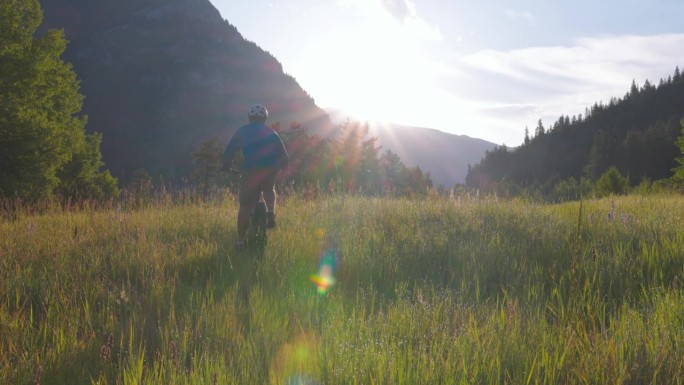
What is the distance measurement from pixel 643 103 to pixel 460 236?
6990 inches

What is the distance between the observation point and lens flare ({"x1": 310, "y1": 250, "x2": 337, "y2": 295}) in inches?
158

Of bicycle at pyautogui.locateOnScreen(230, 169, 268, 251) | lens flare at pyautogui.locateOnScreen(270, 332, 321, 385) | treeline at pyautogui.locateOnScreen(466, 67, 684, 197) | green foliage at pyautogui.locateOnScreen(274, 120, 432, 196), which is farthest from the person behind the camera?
treeline at pyautogui.locateOnScreen(466, 67, 684, 197)

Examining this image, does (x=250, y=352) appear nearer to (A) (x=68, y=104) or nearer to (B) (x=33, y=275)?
(B) (x=33, y=275)

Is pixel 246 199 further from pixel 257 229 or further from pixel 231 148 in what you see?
pixel 231 148

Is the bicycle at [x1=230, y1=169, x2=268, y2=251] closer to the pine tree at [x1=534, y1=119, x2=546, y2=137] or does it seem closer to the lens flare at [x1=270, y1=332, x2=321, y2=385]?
the lens flare at [x1=270, y1=332, x2=321, y2=385]

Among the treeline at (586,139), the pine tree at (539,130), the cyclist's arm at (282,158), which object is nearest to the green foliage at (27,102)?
the cyclist's arm at (282,158)

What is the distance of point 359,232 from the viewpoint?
593 cm

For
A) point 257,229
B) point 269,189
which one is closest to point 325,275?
point 257,229

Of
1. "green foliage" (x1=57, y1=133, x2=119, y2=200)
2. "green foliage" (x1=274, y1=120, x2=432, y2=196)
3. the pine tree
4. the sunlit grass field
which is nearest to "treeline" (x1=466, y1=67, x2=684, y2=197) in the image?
the pine tree

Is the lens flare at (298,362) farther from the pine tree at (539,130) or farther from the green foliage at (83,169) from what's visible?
the pine tree at (539,130)

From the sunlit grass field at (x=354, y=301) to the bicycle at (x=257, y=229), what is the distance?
0.23 m

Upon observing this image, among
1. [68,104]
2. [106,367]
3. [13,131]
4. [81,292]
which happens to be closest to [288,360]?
[106,367]

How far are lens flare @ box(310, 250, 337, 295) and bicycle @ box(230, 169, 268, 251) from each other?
876 mm

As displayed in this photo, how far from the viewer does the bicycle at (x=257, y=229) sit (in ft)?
17.7
